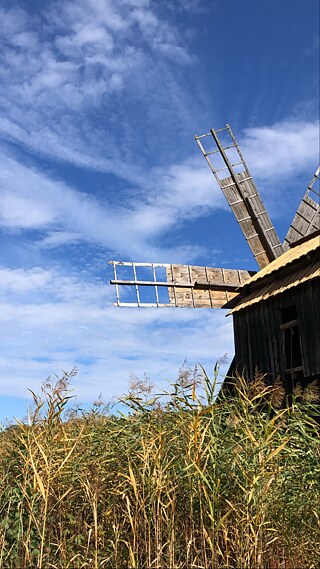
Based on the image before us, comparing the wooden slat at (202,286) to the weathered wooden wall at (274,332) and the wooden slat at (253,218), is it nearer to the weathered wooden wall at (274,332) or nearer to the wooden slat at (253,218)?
the wooden slat at (253,218)

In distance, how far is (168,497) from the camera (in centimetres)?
458

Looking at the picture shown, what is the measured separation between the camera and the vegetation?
453cm

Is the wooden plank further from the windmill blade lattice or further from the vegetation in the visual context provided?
the vegetation

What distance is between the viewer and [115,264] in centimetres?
1730

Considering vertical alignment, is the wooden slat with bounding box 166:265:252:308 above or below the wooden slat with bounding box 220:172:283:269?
below

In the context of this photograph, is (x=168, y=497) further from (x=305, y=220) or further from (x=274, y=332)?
(x=305, y=220)

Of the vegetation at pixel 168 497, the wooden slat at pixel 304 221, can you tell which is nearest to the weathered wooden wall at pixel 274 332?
the wooden slat at pixel 304 221

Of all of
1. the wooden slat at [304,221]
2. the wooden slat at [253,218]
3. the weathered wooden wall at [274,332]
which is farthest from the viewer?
the wooden slat at [304,221]

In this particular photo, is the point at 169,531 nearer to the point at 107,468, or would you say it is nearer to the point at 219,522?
the point at 219,522

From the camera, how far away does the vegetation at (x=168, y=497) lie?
4531 millimetres

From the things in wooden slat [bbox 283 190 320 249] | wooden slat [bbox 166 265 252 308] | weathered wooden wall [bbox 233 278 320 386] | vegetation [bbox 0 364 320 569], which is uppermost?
wooden slat [bbox 283 190 320 249]

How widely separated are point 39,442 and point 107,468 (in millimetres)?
739

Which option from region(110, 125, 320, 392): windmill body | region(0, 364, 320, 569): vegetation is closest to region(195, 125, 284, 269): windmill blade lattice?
region(110, 125, 320, 392): windmill body

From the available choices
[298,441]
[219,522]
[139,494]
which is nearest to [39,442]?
[139,494]
